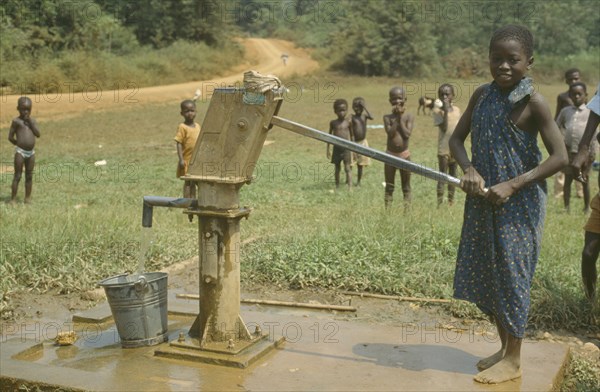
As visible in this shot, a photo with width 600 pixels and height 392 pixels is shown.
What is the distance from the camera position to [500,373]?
334cm

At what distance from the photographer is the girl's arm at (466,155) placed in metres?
3.23

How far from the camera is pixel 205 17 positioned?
35.3 m

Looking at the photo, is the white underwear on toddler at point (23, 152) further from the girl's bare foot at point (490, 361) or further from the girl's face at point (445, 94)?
the girl's bare foot at point (490, 361)

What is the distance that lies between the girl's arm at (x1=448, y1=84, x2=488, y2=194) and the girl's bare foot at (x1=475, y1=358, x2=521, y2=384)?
0.82 m

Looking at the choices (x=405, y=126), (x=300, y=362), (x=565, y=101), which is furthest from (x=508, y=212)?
(x=565, y=101)

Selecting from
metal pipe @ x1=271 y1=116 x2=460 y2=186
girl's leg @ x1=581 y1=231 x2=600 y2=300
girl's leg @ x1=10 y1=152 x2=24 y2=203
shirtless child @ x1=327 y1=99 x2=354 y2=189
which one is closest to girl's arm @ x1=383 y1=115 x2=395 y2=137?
shirtless child @ x1=327 y1=99 x2=354 y2=189

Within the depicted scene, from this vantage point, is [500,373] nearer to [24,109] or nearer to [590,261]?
[590,261]

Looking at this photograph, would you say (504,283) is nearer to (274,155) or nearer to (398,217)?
(398,217)

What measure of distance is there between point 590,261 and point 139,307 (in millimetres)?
2709

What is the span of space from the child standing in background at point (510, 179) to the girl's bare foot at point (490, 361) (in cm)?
11

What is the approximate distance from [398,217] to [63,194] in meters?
5.05

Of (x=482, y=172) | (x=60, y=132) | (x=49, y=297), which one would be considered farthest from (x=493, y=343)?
(x=60, y=132)

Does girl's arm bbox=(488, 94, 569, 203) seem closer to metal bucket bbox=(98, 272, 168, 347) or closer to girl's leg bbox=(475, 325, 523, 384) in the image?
girl's leg bbox=(475, 325, 523, 384)

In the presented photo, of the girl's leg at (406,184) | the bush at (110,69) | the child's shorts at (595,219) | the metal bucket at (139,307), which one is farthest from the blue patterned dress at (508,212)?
the bush at (110,69)
